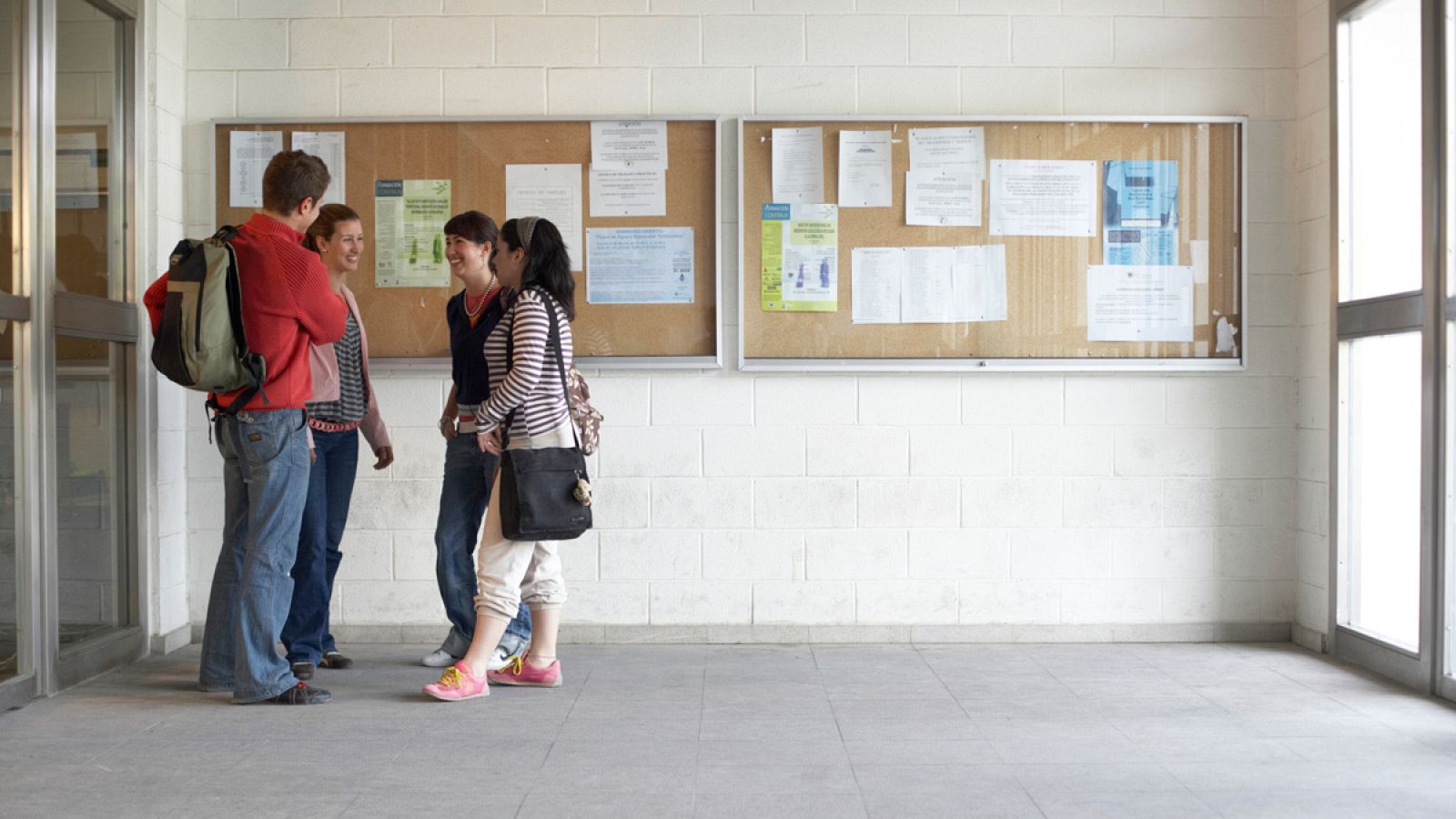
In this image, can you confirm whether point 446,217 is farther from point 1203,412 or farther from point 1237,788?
point 1237,788

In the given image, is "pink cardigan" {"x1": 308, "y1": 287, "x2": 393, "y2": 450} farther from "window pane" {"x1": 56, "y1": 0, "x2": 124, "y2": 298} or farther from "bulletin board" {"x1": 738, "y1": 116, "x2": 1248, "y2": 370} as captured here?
"bulletin board" {"x1": 738, "y1": 116, "x2": 1248, "y2": 370}

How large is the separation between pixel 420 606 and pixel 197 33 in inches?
91.4

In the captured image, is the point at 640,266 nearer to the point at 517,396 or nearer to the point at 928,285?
the point at 928,285

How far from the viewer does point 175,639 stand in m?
4.80

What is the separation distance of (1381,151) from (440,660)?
3.65 metres

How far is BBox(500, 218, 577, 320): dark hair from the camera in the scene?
153 inches

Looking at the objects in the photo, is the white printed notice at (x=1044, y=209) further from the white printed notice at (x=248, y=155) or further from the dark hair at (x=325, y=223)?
the white printed notice at (x=248, y=155)

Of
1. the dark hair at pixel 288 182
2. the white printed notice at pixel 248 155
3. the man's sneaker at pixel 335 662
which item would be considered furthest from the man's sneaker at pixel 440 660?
the white printed notice at pixel 248 155

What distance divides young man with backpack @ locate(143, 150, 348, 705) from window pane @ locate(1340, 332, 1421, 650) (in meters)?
3.38

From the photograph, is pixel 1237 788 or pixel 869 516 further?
pixel 869 516

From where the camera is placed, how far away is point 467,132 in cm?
491

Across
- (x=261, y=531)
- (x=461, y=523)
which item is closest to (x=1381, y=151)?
(x=461, y=523)

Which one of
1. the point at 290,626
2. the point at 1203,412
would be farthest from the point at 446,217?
the point at 1203,412

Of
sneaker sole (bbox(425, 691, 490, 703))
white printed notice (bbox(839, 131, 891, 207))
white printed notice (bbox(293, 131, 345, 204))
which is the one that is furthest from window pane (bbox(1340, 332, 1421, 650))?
white printed notice (bbox(293, 131, 345, 204))
